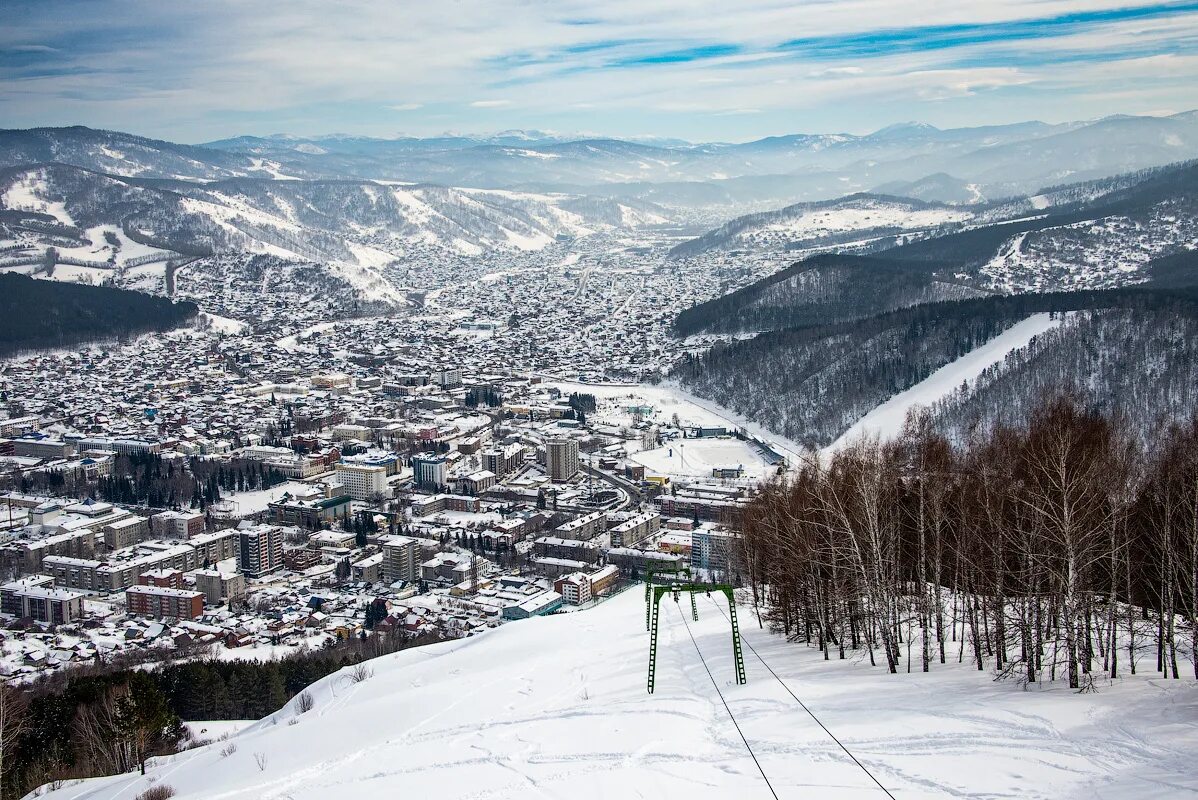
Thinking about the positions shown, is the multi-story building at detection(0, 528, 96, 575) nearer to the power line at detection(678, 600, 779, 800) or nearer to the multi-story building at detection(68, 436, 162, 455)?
the multi-story building at detection(68, 436, 162, 455)

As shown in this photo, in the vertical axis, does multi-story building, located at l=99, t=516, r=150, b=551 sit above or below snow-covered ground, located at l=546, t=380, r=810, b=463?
below

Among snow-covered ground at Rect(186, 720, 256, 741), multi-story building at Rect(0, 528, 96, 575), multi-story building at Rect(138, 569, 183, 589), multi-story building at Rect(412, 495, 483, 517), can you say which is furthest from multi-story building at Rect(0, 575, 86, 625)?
multi-story building at Rect(412, 495, 483, 517)

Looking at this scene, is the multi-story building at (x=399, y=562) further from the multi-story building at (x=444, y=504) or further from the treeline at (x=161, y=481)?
the treeline at (x=161, y=481)

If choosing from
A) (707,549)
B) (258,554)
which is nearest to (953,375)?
(707,549)

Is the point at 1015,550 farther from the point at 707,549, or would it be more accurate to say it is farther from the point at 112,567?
the point at 112,567

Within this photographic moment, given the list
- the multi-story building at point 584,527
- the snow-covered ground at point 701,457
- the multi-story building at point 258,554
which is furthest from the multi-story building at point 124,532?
the snow-covered ground at point 701,457
